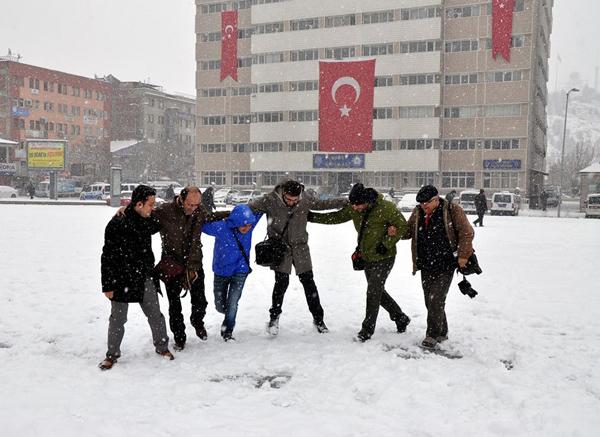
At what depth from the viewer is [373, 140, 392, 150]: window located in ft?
171

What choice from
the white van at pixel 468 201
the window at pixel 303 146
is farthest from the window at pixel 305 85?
the white van at pixel 468 201

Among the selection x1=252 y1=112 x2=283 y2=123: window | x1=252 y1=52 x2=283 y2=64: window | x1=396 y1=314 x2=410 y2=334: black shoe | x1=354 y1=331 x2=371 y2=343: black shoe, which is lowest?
x1=354 y1=331 x2=371 y2=343: black shoe

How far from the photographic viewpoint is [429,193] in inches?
204

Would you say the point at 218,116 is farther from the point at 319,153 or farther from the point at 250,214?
the point at 250,214

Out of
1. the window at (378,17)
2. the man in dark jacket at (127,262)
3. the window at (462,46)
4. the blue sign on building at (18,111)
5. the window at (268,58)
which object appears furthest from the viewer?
the blue sign on building at (18,111)

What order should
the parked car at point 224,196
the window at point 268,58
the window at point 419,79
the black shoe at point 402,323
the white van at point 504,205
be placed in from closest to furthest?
the black shoe at point 402,323
the white van at point 504,205
the parked car at point 224,196
the window at point 419,79
the window at point 268,58

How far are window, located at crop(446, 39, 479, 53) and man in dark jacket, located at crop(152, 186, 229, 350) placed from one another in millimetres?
49633

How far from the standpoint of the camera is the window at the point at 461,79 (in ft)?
163

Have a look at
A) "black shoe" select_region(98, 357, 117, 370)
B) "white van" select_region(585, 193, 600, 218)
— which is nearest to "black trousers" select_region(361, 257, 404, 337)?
"black shoe" select_region(98, 357, 117, 370)

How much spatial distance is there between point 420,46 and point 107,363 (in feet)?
167

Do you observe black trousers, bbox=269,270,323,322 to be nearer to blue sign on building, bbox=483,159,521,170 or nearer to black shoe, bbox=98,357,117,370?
black shoe, bbox=98,357,117,370

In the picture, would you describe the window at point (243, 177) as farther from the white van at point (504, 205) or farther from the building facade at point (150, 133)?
the white van at point (504, 205)

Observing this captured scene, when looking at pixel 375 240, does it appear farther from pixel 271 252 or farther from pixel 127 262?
pixel 127 262

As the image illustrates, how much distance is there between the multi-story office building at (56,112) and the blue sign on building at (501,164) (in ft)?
147
